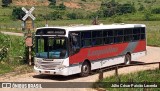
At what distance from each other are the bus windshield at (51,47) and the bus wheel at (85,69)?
1980 mm

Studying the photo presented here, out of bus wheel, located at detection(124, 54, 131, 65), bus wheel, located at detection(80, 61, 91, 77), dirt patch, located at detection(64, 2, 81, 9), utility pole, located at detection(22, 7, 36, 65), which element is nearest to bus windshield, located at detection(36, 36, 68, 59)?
bus wheel, located at detection(80, 61, 91, 77)

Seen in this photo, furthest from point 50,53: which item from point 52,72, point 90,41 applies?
point 90,41

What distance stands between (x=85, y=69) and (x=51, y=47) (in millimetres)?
2655

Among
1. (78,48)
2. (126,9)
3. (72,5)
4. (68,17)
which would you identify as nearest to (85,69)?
(78,48)

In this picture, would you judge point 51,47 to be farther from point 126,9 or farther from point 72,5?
point 72,5

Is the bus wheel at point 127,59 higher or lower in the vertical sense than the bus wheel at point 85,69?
lower

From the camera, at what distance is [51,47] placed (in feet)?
74.9

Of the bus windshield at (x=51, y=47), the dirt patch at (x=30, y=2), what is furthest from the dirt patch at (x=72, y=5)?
the bus windshield at (x=51, y=47)

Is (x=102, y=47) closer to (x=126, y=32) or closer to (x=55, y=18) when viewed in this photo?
(x=126, y=32)

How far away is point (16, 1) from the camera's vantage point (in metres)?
144

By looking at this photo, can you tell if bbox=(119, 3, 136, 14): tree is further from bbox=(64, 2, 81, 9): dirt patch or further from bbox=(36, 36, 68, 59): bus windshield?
bbox=(36, 36, 68, 59): bus windshield

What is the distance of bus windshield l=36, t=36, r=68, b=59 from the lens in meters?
22.5

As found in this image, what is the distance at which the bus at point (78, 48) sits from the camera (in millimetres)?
22562

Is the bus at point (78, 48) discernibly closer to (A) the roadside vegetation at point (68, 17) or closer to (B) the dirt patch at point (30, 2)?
(A) the roadside vegetation at point (68, 17)
